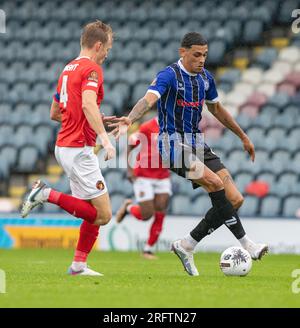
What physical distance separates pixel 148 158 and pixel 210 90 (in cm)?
503

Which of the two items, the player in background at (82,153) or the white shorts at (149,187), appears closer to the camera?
the player in background at (82,153)

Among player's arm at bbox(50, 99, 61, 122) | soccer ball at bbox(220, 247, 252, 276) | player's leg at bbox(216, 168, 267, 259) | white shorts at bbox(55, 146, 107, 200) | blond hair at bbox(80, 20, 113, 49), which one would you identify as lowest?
soccer ball at bbox(220, 247, 252, 276)

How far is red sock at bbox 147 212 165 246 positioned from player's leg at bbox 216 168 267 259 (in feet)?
16.1

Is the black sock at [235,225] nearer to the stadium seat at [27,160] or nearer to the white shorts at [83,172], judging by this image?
the white shorts at [83,172]

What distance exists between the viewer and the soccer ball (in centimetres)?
890

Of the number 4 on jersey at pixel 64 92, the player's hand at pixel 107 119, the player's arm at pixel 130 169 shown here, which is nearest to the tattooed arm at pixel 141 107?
the player's hand at pixel 107 119

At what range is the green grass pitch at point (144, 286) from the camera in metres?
6.59

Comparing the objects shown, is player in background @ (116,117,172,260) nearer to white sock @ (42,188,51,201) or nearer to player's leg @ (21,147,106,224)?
player's leg @ (21,147,106,224)

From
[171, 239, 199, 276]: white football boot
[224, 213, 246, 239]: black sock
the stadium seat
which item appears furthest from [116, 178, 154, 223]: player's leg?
[224, 213, 246, 239]: black sock

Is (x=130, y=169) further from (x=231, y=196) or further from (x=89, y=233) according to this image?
(x=89, y=233)

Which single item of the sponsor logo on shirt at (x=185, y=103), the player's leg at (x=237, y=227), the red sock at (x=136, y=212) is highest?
the sponsor logo on shirt at (x=185, y=103)

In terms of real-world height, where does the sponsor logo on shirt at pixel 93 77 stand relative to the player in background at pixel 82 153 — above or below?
above

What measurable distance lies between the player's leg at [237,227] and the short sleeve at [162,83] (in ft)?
3.16
